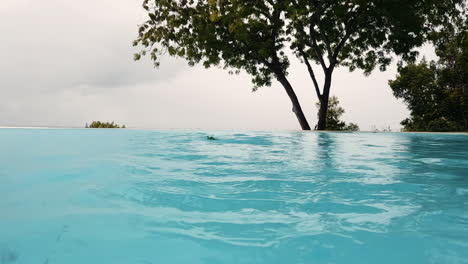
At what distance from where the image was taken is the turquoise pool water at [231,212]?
242 centimetres

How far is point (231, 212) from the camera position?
10.8ft

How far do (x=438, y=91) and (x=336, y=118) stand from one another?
286 inches

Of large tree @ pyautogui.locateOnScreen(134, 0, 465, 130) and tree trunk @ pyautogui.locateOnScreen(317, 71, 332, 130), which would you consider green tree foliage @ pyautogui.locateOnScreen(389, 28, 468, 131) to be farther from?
tree trunk @ pyautogui.locateOnScreen(317, 71, 332, 130)

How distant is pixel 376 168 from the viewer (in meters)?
5.86

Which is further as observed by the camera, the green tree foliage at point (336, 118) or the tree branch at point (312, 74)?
the green tree foliage at point (336, 118)

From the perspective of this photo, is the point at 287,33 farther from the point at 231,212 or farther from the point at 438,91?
the point at 231,212

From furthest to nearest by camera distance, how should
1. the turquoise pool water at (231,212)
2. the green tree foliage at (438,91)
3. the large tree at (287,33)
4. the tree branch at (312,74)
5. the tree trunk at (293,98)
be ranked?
the green tree foliage at (438,91) < the tree trunk at (293,98) < the tree branch at (312,74) < the large tree at (287,33) < the turquoise pool water at (231,212)

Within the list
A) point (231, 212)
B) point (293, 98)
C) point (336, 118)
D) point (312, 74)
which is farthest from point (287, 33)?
point (231, 212)

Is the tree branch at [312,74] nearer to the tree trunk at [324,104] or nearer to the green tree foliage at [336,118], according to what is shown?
the tree trunk at [324,104]

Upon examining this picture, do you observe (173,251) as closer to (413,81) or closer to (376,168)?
(376,168)

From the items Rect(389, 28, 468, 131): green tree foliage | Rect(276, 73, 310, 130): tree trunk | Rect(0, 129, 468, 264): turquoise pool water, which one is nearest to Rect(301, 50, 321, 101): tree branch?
Rect(276, 73, 310, 130): tree trunk

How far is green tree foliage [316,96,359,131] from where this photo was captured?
21922 millimetres

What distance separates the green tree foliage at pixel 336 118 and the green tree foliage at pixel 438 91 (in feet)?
15.4

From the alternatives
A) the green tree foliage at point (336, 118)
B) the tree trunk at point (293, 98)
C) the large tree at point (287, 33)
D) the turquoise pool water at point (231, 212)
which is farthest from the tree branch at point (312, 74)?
the turquoise pool water at point (231, 212)
